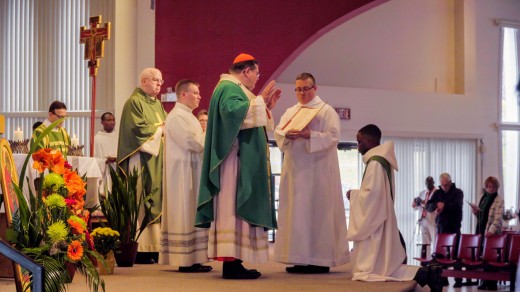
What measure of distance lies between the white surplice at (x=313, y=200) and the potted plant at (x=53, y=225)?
265 cm

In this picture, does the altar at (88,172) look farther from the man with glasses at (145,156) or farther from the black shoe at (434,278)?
the black shoe at (434,278)

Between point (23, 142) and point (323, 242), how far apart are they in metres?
2.67

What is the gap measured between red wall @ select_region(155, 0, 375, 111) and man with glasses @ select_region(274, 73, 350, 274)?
15.3 feet

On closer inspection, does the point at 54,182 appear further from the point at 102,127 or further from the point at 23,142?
the point at 102,127

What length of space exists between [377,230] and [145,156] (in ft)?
Result: 7.58

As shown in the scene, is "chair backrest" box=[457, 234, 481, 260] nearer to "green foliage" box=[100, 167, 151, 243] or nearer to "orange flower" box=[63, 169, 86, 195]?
"green foliage" box=[100, 167, 151, 243]

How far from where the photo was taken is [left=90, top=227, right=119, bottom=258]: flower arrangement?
634 centimetres

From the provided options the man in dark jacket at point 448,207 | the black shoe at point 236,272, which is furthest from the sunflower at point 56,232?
the man in dark jacket at point 448,207

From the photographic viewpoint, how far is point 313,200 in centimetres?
696

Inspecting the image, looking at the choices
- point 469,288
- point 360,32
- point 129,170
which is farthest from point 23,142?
point 360,32

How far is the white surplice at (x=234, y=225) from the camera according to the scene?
A: 610 centimetres

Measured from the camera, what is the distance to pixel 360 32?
18594mm

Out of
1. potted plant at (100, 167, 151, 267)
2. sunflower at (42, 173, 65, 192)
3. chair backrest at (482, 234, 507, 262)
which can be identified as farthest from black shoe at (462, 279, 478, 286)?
sunflower at (42, 173, 65, 192)

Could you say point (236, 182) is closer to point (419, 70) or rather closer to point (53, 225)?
point (53, 225)
